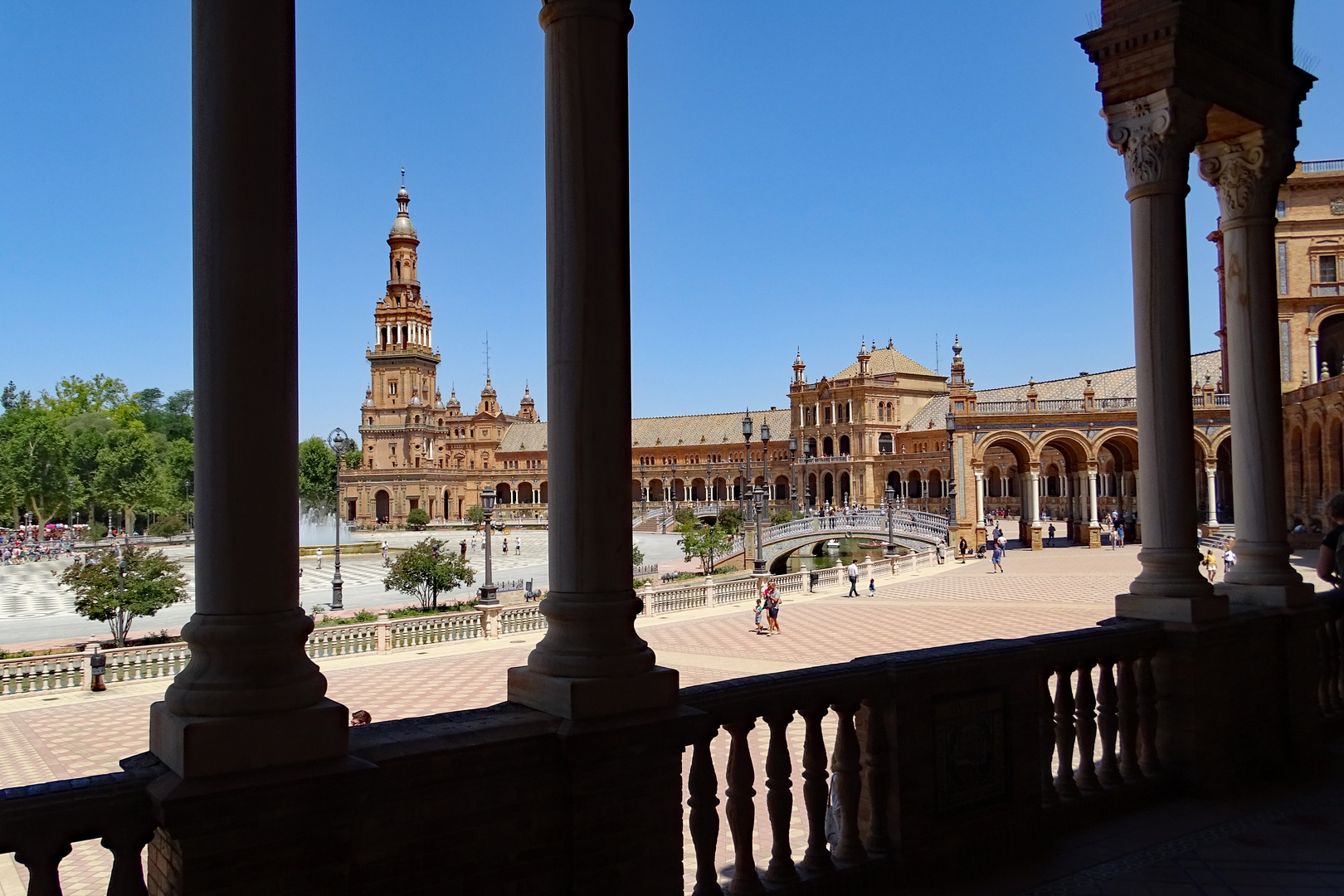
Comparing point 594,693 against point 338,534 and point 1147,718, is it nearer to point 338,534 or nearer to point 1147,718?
point 1147,718

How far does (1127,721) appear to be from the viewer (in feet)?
19.1

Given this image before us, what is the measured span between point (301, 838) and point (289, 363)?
5.10 feet

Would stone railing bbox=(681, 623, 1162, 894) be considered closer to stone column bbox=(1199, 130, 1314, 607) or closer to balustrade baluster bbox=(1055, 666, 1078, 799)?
balustrade baluster bbox=(1055, 666, 1078, 799)

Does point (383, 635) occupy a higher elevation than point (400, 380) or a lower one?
lower

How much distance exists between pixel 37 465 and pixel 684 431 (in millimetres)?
62171

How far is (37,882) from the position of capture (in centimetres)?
277

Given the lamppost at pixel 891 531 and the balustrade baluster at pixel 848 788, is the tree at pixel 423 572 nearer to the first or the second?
the lamppost at pixel 891 531

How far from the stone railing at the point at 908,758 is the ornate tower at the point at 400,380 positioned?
10144 centimetres

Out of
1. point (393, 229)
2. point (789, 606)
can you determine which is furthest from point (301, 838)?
point (393, 229)

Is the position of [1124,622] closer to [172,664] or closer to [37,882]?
[37,882]

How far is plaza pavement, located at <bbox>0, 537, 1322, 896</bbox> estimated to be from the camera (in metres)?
12.5

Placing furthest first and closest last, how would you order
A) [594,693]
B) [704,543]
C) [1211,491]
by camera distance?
1. [1211,491]
2. [704,543]
3. [594,693]

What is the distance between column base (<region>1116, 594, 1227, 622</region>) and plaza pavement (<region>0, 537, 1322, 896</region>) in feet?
12.0

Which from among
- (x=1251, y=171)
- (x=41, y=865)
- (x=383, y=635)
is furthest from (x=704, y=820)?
(x=383, y=635)
